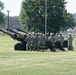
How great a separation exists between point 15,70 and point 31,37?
18.7 meters

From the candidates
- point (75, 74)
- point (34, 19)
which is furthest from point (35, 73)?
point (34, 19)

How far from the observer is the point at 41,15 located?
91.2m

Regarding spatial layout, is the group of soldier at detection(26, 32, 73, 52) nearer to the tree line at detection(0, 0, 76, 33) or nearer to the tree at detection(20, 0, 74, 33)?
the tree line at detection(0, 0, 76, 33)

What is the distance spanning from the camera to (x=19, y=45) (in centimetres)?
3981

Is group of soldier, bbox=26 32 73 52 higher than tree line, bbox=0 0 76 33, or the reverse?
tree line, bbox=0 0 76 33

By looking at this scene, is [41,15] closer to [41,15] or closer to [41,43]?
[41,15]

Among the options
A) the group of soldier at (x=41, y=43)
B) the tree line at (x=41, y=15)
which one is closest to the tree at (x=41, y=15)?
the tree line at (x=41, y=15)

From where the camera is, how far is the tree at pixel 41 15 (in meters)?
90.6

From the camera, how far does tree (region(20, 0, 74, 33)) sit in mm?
90625

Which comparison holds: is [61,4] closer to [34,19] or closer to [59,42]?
[34,19]

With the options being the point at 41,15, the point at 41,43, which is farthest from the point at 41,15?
the point at 41,43

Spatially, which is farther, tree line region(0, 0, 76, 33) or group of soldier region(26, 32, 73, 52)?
tree line region(0, 0, 76, 33)

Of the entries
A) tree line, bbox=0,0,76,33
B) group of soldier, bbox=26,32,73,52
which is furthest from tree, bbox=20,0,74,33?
group of soldier, bbox=26,32,73,52

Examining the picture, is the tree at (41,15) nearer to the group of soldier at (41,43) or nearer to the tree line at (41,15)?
the tree line at (41,15)
